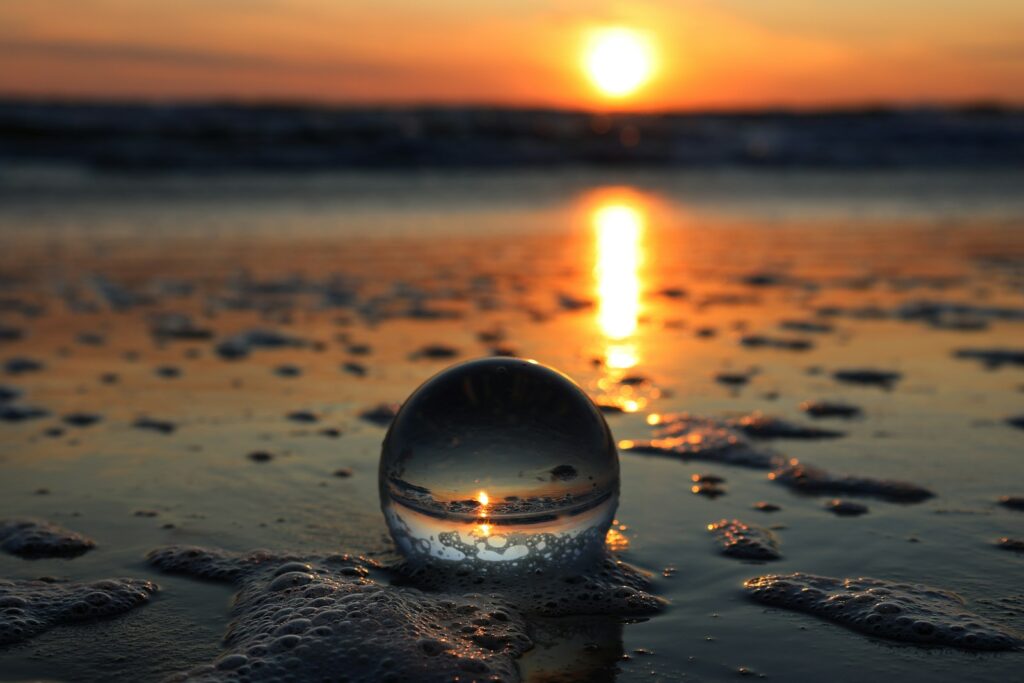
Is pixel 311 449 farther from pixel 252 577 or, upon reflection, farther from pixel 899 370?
pixel 899 370

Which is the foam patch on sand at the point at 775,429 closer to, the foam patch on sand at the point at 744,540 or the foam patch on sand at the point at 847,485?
the foam patch on sand at the point at 847,485

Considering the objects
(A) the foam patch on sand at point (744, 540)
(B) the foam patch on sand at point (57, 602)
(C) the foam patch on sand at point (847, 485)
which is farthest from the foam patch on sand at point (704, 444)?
(B) the foam patch on sand at point (57, 602)

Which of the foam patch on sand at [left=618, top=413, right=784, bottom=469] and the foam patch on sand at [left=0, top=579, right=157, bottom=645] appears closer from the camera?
the foam patch on sand at [left=0, top=579, right=157, bottom=645]

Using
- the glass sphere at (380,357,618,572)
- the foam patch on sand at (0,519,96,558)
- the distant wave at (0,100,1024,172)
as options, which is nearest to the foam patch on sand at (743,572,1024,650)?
the glass sphere at (380,357,618,572)

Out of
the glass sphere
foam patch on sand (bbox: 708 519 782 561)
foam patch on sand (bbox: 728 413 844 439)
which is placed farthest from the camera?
foam patch on sand (bbox: 728 413 844 439)

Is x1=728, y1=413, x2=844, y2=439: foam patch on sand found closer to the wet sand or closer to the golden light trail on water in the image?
the wet sand

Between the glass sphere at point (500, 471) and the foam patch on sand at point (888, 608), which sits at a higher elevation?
the glass sphere at point (500, 471)

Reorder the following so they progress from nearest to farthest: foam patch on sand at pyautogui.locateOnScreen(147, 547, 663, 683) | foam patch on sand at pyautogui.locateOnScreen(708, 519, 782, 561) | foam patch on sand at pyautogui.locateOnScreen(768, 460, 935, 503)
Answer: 1. foam patch on sand at pyautogui.locateOnScreen(147, 547, 663, 683)
2. foam patch on sand at pyautogui.locateOnScreen(708, 519, 782, 561)
3. foam patch on sand at pyautogui.locateOnScreen(768, 460, 935, 503)

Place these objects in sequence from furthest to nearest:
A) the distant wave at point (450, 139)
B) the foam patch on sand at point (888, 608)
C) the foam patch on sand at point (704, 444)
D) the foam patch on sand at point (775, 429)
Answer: the distant wave at point (450, 139), the foam patch on sand at point (775, 429), the foam patch on sand at point (704, 444), the foam patch on sand at point (888, 608)
